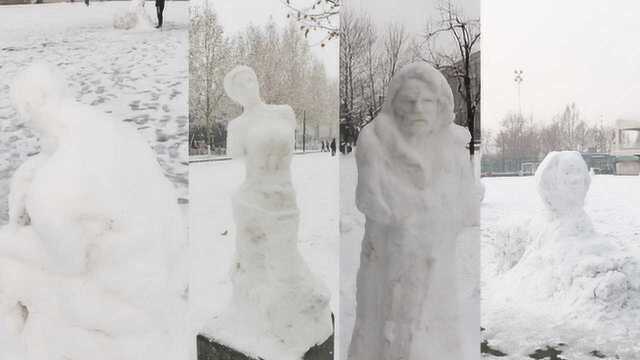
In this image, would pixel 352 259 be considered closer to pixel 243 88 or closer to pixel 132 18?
pixel 243 88

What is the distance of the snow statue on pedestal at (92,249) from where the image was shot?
218 cm

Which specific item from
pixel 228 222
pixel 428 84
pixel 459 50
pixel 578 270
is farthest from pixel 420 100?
pixel 578 270

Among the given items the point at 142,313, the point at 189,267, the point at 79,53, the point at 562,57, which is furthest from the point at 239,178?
the point at 562,57

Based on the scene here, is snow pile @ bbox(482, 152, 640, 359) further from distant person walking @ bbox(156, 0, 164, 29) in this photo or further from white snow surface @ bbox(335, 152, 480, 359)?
distant person walking @ bbox(156, 0, 164, 29)

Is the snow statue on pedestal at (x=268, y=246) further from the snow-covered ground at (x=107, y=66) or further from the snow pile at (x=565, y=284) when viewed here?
the snow pile at (x=565, y=284)

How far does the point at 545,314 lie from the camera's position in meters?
2.75

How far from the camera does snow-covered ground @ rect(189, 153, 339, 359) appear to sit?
7.01 ft

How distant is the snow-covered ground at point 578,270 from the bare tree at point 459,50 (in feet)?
1.90

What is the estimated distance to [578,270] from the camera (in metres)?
2.74

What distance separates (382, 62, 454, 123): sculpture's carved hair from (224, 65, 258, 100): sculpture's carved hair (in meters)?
0.47

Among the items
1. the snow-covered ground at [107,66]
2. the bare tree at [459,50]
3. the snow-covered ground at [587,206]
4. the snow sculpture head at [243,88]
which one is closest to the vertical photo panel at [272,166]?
the snow sculpture head at [243,88]

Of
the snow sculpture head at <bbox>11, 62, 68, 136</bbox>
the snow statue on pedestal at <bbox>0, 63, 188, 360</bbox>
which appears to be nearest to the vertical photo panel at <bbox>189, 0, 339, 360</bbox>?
the snow statue on pedestal at <bbox>0, 63, 188, 360</bbox>

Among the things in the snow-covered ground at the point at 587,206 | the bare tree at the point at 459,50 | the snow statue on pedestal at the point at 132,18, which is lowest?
the snow-covered ground at the point at 587,206

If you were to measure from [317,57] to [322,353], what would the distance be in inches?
40.1
